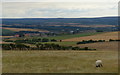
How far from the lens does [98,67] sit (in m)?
22.8

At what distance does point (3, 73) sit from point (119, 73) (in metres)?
10.5

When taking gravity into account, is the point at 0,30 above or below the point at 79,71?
above

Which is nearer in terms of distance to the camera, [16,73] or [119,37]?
[16,73]

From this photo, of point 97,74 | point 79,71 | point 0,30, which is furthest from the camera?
point 0,30

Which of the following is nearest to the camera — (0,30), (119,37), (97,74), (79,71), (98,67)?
(97,74)

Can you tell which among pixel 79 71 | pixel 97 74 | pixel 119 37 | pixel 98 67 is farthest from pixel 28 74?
pixel 119 37

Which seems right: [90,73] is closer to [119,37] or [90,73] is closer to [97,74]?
[97,74]

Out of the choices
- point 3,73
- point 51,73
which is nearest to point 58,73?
point 51,73

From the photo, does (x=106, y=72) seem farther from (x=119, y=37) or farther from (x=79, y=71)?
(x=119, y=37)

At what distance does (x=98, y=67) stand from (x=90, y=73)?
405 centimetres

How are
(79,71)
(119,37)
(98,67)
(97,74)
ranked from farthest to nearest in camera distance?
(119,37), (98,67), (79,71), (97,74)

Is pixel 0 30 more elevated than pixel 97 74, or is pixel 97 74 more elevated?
pixel 0 30

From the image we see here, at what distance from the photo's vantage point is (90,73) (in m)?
18.9

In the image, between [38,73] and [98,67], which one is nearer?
[38,73]
